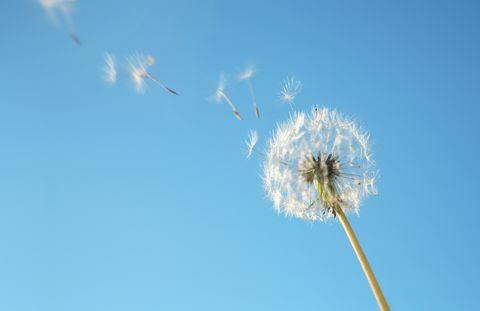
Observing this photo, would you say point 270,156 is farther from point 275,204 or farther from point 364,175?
point 364,175

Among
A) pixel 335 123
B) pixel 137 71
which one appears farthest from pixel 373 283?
pixel 137 71

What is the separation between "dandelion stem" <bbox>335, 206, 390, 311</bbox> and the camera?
27.9 feet

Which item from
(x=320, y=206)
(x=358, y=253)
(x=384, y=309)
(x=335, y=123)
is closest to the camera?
(x=384, y=309)

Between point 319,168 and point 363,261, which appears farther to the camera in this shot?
point 319,168

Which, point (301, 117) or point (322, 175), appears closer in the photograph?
point (322, 175)

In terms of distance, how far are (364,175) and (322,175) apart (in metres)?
1.33

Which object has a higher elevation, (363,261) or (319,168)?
(319,168)

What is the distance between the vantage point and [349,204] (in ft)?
35.9

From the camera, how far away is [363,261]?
9.16 meters

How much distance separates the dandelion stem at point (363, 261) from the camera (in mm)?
8513

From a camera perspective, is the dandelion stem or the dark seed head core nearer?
the dandelion stem

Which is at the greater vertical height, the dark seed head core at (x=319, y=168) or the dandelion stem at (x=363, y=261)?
the dark seed head core at (x=319, y=168)

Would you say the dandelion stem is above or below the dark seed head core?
below

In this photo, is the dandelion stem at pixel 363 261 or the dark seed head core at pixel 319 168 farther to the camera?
the dark seed head core at pixel 319 168
